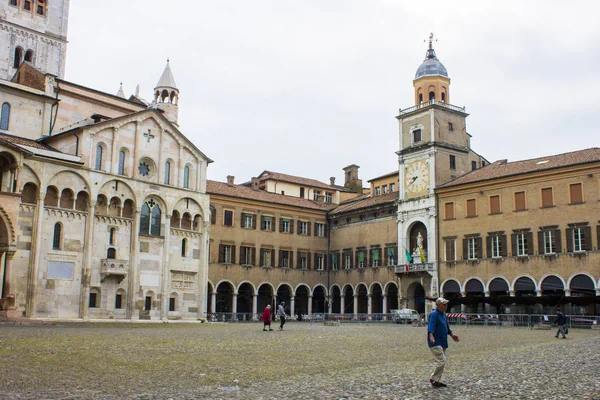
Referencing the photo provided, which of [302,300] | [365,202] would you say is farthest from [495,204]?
[302,300]

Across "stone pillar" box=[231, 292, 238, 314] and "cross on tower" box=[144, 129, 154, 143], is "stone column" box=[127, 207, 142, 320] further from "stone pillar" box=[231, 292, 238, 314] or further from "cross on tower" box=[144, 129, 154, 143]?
"stone pillar" box=[231, 292, 238, 314]

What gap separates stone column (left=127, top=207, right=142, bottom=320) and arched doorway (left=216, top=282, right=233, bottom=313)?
1442cm

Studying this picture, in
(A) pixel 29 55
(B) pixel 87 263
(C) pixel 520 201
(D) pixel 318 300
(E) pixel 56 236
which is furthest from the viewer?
(D) pixel 318 300

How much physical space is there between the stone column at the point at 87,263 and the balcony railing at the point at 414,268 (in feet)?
80.4

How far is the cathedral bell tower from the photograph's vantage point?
162ft

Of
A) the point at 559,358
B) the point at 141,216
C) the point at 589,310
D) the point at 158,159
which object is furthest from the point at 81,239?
the point at 589,310

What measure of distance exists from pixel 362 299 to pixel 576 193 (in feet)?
72.3

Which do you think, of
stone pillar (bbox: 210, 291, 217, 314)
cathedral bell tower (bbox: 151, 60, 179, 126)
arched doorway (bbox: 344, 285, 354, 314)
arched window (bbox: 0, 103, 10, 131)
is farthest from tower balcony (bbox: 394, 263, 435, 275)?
arched window (bbox: 0, 103, 10, 131)

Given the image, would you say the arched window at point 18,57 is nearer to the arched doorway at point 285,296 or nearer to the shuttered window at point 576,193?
the arched doorway at point 285,296

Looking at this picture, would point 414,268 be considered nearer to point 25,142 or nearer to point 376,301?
point 376,301

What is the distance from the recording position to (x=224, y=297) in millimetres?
53656

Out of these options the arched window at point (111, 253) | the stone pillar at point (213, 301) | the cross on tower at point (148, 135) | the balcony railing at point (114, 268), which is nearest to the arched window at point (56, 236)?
the balcony railing at point (114, 268)

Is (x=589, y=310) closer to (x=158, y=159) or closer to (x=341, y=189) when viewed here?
(x=158, y=159)

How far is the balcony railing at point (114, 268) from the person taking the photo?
1460 inches
